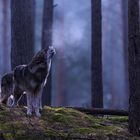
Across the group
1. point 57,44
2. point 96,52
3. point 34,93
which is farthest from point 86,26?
point 34,93

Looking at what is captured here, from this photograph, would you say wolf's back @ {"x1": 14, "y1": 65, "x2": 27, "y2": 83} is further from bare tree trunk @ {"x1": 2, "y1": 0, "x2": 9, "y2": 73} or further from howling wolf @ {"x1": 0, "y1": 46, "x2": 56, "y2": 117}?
bare tree trunk @ {"x1": 2, "y1": 0, "x2": 9, "y2": 73}

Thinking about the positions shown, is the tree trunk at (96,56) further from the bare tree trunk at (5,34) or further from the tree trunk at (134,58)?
the bare tree trunk at (5,34)

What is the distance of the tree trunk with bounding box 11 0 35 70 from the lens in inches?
486

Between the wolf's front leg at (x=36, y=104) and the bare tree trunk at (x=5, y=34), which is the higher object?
the bare tree trunk at (x=5, y=34)

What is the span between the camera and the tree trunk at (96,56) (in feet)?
46.6

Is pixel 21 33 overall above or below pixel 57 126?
above

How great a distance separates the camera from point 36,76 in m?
9.63

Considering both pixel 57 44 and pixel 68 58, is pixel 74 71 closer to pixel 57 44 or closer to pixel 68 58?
pixel 68 58

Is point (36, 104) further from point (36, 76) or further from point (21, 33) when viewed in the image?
point (21, 33)

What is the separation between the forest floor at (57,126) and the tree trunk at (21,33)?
2.52m

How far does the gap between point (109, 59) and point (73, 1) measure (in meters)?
6.69

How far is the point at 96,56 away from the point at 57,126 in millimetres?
5436

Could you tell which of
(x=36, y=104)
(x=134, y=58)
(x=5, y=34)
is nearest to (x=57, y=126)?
(x=36, y=104)

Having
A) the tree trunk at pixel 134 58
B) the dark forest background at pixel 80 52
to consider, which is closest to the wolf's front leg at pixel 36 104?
the tree trunk at pixel 134 58
